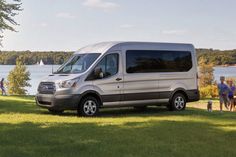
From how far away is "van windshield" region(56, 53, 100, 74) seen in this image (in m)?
15.4

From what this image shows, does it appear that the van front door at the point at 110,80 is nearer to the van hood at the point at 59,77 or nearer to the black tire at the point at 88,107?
the black tire at the point at 88,107

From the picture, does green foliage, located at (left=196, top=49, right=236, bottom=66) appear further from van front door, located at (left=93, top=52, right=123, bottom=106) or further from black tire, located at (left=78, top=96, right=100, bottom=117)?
black tire, located at (left=78, top=96, right=100, bottom=117)

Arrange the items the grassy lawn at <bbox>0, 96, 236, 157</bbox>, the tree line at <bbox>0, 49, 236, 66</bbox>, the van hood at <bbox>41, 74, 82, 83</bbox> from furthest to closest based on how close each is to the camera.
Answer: the tree line at <bbox>0, 49, 236, 66</bbox>
the van hood at <bbox>41, 74, 82, 83</bbox>
the grassy lawn at <bbox>0, 96, 236, 157</bbox>

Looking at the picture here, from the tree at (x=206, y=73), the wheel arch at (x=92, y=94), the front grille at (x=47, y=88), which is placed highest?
the tree at (x=206, y=73)

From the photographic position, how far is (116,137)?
10.0m

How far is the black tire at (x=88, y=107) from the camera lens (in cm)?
1495

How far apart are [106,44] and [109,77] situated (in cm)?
122

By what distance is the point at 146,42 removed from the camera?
16781 millimetres

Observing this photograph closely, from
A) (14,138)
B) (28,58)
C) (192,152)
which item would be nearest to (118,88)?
(14,138)

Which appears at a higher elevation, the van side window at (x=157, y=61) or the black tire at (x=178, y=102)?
the van side window at (x=157, y=61)

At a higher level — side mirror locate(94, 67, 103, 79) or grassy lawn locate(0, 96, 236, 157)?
side mirror locate(94, 67, 103, 79)

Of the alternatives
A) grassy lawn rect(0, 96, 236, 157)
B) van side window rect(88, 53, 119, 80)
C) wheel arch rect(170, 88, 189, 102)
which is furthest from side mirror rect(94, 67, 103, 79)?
wheel arch rect(170, 88, 189, 102)

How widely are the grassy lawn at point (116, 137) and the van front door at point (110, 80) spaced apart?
1.62 metres

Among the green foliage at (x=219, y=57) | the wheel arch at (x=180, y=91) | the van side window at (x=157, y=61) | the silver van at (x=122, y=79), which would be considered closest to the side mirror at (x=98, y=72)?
the silver van at (x=122, y=79)
